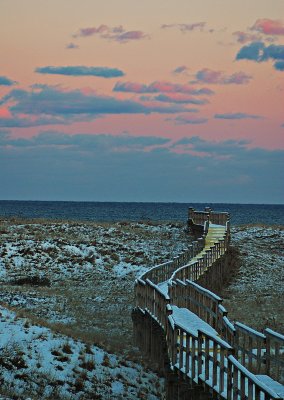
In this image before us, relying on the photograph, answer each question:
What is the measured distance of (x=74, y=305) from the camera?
3553 centimetres

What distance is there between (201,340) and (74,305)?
19.6 m

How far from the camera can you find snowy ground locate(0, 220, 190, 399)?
1975 cm

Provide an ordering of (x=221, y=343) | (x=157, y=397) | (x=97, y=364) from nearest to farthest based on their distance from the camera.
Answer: (x=221, y=343) → (x=157, y=397) → (x=97, y=364)

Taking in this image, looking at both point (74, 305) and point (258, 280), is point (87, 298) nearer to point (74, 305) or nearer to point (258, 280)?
point (74, 305)

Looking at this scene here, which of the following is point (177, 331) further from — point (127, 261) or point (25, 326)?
point (127, 261)

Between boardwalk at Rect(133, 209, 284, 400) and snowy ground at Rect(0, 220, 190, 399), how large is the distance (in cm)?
150

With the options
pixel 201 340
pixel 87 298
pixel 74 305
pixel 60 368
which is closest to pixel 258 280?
pixel 87 298

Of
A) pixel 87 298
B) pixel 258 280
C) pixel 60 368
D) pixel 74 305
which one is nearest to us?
pixel 60 368

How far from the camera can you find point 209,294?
22188 millimetres

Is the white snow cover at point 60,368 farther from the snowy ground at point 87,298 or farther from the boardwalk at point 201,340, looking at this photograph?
the boardwalk at point 201,340

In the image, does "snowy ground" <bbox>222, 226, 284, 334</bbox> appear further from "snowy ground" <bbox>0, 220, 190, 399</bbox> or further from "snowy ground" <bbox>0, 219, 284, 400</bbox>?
"snowy ground" <bbox>0, 220, 190, 399</bbox>

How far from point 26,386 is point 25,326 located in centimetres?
523

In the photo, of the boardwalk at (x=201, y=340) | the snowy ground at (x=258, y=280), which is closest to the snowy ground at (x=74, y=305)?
the boardwalk at (x=201, y=340)

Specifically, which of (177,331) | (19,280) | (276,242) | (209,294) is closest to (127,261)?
(19,280)
